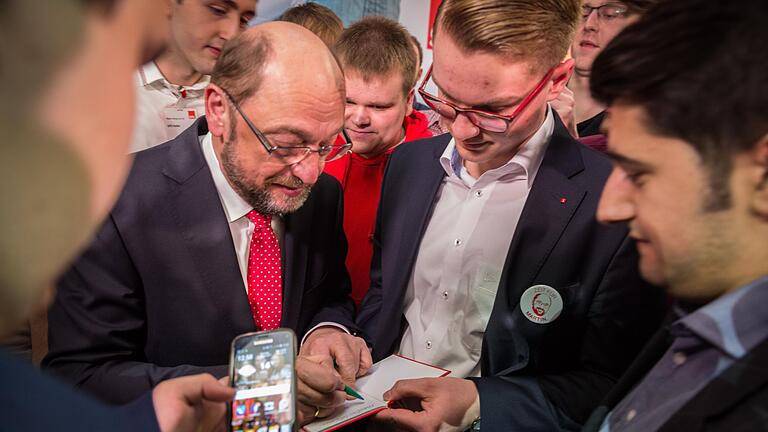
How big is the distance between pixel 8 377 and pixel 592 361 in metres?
1.59

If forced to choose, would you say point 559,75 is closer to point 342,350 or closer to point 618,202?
point 618,202


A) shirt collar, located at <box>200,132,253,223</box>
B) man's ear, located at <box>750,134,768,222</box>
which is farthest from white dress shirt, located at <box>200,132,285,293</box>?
man's ear, located at <box>750,134,768,222</box>

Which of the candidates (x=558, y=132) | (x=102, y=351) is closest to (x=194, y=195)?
(x=102, y=351)

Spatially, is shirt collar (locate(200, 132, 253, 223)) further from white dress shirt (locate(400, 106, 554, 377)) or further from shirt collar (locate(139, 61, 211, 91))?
shirt collar (locate(139, 61, 211, 91))

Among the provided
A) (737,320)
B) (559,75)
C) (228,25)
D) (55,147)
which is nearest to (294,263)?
(559,75)

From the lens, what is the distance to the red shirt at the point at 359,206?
2.70 meters

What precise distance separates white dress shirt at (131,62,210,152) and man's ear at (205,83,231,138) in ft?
2.49

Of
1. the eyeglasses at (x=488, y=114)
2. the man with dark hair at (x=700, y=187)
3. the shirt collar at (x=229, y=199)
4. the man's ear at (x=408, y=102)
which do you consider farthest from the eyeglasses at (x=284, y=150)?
the man's ear at (x=408, y=102)

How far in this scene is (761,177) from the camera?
0.94 m

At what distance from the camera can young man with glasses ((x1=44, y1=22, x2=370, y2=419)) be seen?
63.7 inches

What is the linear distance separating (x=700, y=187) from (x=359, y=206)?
196 centimetres

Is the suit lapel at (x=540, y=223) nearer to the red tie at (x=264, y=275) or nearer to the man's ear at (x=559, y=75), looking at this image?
the man's ear at (x=559, y=75)

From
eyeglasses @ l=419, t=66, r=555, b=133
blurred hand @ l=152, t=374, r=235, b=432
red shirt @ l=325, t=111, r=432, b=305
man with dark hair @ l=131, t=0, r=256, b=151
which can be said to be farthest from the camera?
red shirt @ l=325, t=111, r=432, b=305

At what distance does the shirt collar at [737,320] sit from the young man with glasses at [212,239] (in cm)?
96
